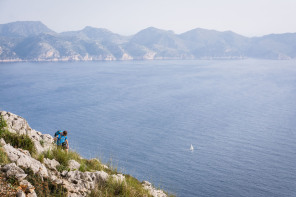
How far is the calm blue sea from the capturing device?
43.3 meters

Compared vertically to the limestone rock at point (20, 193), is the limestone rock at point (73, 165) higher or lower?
lower

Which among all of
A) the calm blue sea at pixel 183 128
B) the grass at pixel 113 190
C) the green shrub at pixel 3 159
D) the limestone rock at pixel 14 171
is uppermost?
the green shrub at pixel 3 159

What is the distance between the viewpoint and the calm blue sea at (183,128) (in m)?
43.3

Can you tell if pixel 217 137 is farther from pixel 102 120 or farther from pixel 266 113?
pixel 102 120

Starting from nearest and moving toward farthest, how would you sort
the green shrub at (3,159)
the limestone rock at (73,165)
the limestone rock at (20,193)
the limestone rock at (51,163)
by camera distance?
the limestone rock at (20,193) → the green shrub at (3,159) → the limestone rock at (51,163) → the limestone rock at (73,165)

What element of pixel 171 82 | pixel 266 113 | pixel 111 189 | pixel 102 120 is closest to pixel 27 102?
pixel 102 120

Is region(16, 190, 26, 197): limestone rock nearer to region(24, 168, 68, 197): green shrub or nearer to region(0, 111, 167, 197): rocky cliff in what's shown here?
region(0, 111, 167, 197): rocky cliff

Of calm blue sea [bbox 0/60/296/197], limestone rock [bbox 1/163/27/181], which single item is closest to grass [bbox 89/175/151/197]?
limestone rock [bbox 1/163/27/181]

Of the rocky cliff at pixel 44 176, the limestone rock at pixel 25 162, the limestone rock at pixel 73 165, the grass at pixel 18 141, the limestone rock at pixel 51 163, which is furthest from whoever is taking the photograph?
the grass at pixel 18 141

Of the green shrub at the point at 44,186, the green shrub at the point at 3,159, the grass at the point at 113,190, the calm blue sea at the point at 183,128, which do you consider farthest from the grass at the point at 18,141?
the calm blue sea at the point at 183,128

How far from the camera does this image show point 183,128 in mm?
69125

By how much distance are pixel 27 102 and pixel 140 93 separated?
153ft

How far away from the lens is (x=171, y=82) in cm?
14188

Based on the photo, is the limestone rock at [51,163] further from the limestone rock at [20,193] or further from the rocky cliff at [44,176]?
the limestone rock at [20,193]
